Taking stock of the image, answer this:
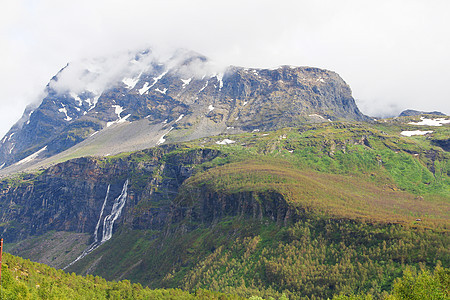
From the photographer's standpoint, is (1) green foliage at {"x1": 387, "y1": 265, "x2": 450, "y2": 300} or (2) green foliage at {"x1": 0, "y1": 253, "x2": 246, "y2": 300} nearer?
(1) green foliage at {"x1": 387, "y1": 265, "x2": 450, "y2": 300}

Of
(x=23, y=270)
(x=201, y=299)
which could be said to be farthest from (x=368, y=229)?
(x=23, y=270)

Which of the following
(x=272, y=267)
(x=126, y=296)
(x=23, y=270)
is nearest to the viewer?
(x=23, y=270)

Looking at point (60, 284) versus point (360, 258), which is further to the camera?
point (360, 258)

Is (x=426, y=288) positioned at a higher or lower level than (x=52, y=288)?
lower

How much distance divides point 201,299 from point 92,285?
47.0 meters

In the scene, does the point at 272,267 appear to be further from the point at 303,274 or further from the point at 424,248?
the point at 424,248

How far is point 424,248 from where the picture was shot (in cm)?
16475

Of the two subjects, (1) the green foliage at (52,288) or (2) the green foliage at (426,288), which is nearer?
(2) the green foliage at (426,288)

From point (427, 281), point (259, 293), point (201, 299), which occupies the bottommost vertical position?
point (259, 293)

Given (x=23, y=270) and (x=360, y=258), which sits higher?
(x=23, y=270)

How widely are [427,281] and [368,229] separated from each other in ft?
315

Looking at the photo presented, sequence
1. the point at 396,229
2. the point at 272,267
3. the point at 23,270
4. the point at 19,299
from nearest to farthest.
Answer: the point at 19,299 < the point at 23,270 < the point at 396,229 < the point at 272,267

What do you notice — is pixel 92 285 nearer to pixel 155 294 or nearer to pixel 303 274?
pixel 155 294

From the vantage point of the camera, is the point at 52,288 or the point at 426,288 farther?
the point at 52,288
